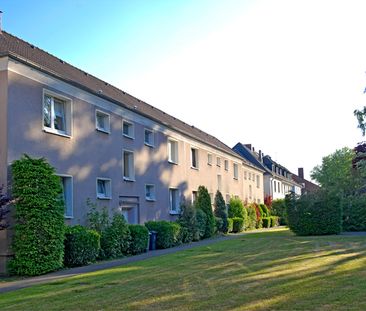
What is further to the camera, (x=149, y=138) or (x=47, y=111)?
(x=149, y=138)

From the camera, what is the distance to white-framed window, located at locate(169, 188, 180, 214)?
29023mm

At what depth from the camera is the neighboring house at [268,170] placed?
217 ft

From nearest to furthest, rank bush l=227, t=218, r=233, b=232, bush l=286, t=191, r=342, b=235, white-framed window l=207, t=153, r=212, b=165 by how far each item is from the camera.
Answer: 1. bush l=286, t=191, r=342, b=235
2. bush l=227, t=218, r=233, b=232
3. white-framed window l=207, t=153, r=212, b=165

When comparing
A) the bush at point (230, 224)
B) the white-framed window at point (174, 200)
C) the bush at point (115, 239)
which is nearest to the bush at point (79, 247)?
the bush at point (115, 239)

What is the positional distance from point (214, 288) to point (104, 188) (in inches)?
495

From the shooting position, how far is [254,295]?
8672 millimetres

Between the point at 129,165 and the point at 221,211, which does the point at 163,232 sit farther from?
the point at 221,211

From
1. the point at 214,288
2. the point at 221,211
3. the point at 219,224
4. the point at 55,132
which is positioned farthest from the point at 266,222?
the point at 214,288

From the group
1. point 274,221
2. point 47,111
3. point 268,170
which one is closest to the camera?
point 47,111

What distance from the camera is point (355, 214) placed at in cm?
3412

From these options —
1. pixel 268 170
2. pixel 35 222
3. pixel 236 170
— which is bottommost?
pixel 35 222

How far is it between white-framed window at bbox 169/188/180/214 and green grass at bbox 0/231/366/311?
14376mm

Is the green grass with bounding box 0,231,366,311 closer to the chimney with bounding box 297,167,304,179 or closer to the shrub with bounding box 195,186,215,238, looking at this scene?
the shrub with bounding box 195,186,215,238

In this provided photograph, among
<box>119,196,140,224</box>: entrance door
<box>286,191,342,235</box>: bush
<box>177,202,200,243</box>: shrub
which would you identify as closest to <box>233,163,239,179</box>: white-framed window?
<box>286,191,342,235</box>: bush
